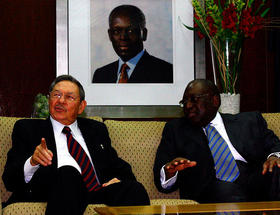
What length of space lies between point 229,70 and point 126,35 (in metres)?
0.88

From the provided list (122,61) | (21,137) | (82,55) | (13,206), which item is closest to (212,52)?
(122,61)

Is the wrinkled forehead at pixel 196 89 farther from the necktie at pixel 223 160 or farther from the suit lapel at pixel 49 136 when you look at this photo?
the suit lapel at pixel 49 136

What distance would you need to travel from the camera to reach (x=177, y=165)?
2.46 m

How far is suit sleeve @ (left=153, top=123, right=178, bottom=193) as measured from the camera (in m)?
2.81

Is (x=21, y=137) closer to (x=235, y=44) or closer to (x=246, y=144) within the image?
(x=246, y=144)

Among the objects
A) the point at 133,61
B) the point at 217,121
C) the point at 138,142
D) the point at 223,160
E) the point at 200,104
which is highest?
the point at 133,61

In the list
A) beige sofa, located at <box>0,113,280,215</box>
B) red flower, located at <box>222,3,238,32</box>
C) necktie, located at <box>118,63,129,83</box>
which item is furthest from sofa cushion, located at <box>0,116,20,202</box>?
red flower, located at <box>222,3,238,32</box>

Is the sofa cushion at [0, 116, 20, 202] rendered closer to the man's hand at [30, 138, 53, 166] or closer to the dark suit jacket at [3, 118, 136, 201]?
the dark suit jacket at [3, 118, 136, 201]

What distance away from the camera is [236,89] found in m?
3.43

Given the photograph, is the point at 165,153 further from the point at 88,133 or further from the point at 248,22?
the point at 248,22

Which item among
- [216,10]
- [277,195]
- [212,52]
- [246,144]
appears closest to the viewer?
[277,195]

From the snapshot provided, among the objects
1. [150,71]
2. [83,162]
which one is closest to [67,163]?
[83,162]

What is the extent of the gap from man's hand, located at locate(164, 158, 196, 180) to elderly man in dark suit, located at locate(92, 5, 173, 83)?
120 cm

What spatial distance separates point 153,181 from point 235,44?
1219 millimetres
